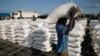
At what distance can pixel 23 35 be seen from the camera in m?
7.27

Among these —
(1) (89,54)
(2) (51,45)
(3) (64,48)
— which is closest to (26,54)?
(2) (51,45)

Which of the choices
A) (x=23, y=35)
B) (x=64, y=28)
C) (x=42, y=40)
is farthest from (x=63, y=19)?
(x=23, y=35)

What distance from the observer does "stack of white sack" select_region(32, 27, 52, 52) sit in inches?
253

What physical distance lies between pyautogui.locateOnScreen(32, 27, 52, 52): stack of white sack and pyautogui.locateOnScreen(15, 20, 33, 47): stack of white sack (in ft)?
1.66

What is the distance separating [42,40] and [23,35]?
1.10m

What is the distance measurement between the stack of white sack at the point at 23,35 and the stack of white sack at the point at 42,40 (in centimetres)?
51

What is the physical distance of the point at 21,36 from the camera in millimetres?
7359

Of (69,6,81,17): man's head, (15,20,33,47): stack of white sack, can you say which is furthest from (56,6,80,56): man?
(15,20,33,47): stack of white sack

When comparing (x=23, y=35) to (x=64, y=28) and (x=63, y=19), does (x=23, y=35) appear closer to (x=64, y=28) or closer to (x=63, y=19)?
(x=63, y=19)

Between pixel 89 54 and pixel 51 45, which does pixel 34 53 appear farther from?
pixel 89 54

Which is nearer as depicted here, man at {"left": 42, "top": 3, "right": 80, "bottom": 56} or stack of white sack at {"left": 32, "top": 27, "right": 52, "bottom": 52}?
man at {"left": 42, "top": 3, "right": 80, "bottom": 56}

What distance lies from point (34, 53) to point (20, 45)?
1.26 m

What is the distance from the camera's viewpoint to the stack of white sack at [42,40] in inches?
253

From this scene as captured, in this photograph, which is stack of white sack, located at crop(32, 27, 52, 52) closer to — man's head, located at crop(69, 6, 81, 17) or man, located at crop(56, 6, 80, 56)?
man, located at crop(56, 6, 80, 56)
